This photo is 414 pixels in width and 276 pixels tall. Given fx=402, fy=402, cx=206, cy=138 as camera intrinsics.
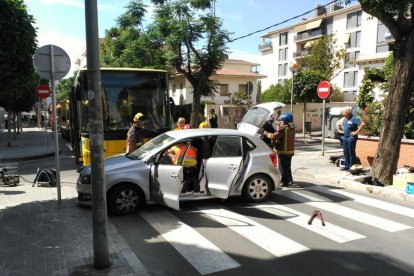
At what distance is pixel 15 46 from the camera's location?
709 centimetres

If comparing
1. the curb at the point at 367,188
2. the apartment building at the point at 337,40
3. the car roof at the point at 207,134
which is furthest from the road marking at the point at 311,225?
the apartment building at the point at 337,40

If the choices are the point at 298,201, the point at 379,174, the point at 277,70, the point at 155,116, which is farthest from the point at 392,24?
the point at 277,70

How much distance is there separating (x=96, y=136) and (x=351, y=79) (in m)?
60.0

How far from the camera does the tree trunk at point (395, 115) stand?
29.8 feet

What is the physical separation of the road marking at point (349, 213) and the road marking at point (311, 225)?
2.14 feet

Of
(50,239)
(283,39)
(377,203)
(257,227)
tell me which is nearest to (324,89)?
(377,203)

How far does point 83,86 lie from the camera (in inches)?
380

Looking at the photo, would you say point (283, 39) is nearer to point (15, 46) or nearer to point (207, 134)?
point (207, 134)

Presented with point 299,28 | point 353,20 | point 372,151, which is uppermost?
point 299,28

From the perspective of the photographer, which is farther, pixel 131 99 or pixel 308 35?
pixel 308 35

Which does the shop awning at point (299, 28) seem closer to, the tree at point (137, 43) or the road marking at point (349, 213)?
the tree at point (137, 43)

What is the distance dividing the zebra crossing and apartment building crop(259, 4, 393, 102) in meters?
39.6

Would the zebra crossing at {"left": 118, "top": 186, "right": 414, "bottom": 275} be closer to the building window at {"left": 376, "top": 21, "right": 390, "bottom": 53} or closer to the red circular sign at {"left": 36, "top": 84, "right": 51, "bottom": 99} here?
the red circular sign at {"left": 36, "top": 84, "right": 51, "bottom": 99}

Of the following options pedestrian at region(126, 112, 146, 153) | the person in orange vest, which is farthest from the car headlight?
pedestrian at region(126, 112, 146, 153)
